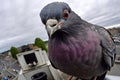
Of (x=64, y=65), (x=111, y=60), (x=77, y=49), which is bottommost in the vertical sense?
(x=111, y=60)

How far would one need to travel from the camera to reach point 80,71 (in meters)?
2.03

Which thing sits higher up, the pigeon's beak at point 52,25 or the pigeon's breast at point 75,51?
the pigeon's beak at point 52,25

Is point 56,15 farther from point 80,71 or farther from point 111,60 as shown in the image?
point 111,60

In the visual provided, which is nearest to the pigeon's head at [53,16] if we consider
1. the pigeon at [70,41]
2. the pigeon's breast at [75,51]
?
the pigeon at [70,41]

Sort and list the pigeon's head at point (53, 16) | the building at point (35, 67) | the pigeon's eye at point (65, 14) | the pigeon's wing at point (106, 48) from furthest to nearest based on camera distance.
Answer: the building at point (35, 67) < the pigeon's wing at point (106, 48) < the pigeon's eye at point (65, 14) < the pigeon's head at point (53, 16)

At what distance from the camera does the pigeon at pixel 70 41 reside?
1.72 m

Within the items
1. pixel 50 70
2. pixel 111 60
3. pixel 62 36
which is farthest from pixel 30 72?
pixel 62 36

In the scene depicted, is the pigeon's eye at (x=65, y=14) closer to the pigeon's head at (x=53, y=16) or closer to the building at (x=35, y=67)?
the pigeon's head at (x=53, y=16)

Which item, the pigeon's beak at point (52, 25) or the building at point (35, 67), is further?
the building at point (35, 67)

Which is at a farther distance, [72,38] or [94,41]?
[94,41]

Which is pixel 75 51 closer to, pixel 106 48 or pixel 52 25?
pixel 52 25

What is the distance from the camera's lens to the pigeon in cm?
172

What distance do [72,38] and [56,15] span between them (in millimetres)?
220

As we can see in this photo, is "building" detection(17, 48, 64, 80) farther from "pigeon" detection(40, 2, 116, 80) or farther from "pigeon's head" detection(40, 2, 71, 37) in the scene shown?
"pigeon's head" detection(40, 2, 71, 37)
